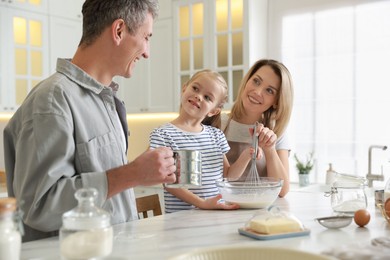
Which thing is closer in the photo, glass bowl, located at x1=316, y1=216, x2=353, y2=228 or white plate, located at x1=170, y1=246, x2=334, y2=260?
white plate, located at x1=170, y1=246, x2=334, y2=260

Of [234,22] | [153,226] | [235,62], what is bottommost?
[153,226]

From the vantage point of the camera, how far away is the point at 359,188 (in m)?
1.65

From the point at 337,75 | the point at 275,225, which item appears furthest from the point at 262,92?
the point at 337,75

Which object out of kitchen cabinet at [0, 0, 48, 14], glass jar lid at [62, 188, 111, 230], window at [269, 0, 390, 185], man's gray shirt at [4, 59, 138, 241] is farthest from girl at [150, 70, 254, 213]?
kitchen cabinet at [0, 0, 48, 14]

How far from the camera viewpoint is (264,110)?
245cm

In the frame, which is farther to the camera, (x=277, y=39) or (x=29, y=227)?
(x=277, y=39)

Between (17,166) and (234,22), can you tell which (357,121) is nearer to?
(234,22)

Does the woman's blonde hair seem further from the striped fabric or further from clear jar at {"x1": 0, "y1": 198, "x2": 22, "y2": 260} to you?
clear jar at {"x1": 0, "y1": 198, "x2": 22, "y2": 260}

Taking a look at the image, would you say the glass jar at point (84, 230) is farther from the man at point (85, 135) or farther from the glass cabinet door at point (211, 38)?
the glass cabinet door at point (211, 38)

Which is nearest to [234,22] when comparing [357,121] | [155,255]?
[357,121]

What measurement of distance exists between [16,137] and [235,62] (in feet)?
8.79

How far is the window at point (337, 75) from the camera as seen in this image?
364 centimetres

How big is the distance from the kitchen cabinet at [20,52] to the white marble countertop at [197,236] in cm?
264

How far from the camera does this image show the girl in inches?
82.0
